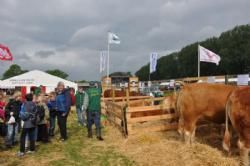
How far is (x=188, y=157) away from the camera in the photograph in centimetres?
630

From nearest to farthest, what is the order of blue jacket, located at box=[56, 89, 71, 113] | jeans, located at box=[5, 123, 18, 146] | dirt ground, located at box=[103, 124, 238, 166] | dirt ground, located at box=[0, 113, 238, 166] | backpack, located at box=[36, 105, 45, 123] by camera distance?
dirt ground, located at box=[103, 124, 238, 166] → dirt ground, located at box=[0, 113, 238, 166] → backpack, located at box=[36, 105, 45, 123] → jeans, located at box=[5, 123, 18, 146] → blue jacket, located at box=[56, 89, 71, 113]

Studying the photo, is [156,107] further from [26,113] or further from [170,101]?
[26,113]

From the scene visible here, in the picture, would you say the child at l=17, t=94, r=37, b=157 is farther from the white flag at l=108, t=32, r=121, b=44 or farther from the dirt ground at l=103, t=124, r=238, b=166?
the white flag at l=108, t=32, r=121, b=44

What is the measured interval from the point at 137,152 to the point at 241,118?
275 cm

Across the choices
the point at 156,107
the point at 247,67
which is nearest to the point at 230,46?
the point at 247,67

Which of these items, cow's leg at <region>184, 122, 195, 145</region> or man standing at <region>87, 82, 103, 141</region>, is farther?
man standing at <region>87, 82, 103, 141</region>

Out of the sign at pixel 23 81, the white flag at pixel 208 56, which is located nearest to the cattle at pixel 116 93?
the white flag at pixel 208 56

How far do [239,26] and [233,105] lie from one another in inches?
A: 2440

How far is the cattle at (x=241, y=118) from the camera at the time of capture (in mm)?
5590

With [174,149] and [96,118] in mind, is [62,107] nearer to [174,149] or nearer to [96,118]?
[96,118]

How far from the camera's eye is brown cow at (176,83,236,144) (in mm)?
7133

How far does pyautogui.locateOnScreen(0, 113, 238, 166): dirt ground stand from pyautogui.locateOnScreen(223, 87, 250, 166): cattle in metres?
0.33

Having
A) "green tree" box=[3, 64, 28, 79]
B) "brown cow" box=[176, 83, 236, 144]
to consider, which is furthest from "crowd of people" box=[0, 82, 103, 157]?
"green tree" box=[3, 64, 28, 79]

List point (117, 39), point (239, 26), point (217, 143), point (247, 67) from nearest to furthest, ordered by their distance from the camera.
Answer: point (217, 143), point (117, 39), point (247, 67), point (239, 26)
